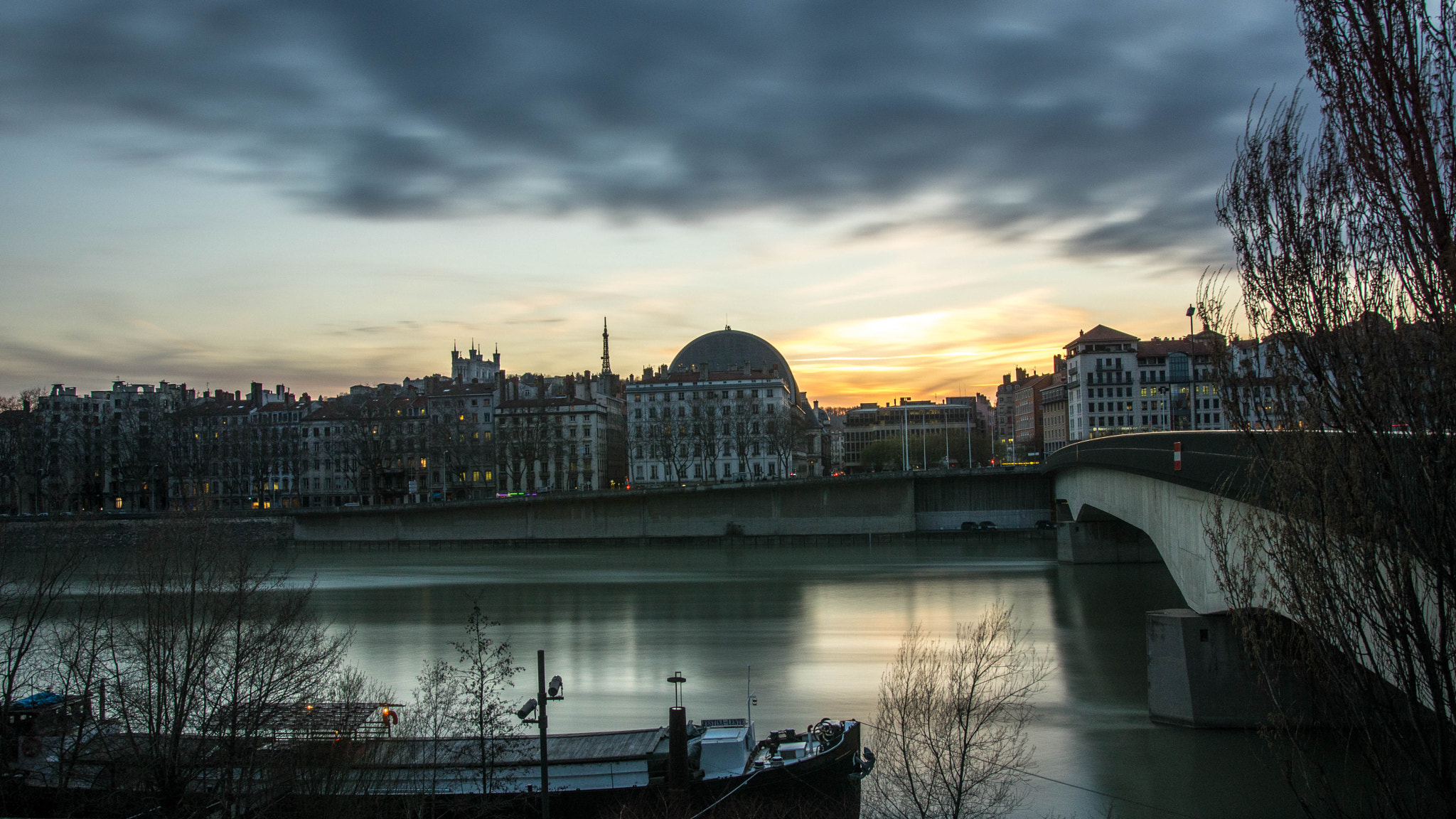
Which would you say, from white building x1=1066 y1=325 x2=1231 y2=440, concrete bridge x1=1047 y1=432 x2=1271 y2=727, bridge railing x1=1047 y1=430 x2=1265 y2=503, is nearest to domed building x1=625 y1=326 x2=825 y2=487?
white building x1=1066 y1=325 x2=1231 y2=440

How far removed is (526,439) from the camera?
4306 inches

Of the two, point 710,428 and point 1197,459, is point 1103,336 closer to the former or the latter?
point 710,428

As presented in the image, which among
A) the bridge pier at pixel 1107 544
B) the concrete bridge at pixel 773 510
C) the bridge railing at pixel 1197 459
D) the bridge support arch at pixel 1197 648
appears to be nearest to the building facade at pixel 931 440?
the concrete bridge at pixel 773 510

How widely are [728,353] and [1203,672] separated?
122686mm

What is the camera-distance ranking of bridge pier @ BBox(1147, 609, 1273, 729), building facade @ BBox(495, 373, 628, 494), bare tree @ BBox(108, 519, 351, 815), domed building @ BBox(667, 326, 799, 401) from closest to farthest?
bare tree @ BBox(108, 519, 351, 815) → bridge pier @ BBox(1147, 609, 1273, 729) → building facade @ BBox(495, 373, 628, 494) → domed building @ BBox(667, 326, 799, 401)

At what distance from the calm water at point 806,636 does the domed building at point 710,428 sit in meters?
36.7

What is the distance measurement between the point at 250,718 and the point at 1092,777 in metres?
15.1

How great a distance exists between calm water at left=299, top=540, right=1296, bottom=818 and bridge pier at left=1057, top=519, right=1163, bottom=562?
1.59 m

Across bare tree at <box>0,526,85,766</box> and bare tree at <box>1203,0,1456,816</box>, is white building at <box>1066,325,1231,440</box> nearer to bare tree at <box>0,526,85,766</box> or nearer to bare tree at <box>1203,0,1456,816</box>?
bare tree at <box>0,526,85,766</box>

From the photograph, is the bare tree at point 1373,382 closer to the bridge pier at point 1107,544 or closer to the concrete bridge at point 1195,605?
the concrete bridge at point 1195,605

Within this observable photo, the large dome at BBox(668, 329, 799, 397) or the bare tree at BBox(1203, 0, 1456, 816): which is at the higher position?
the large dome at BBox(668, 329, 799, 397)

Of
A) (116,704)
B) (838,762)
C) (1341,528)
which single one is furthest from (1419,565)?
(116,704)

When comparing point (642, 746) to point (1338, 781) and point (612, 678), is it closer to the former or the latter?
point (612, 678)

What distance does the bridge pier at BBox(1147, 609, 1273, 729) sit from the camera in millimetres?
22250
